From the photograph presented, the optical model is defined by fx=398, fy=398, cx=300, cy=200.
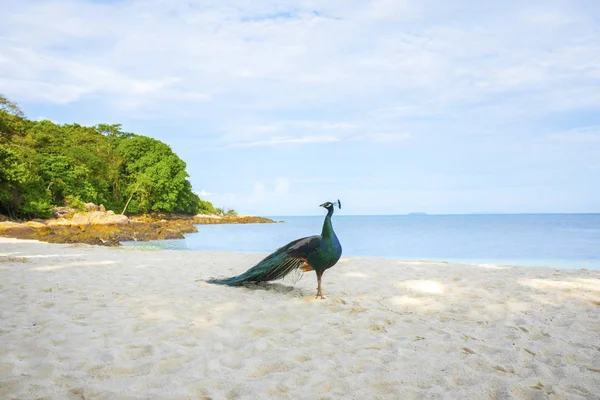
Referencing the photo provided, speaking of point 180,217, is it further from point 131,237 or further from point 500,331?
point 500,331

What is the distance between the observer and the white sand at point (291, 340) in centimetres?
276

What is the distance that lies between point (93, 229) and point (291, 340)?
24.6 m

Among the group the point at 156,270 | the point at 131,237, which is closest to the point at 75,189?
the point at 131,237

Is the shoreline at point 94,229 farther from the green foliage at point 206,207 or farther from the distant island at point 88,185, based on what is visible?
the green foliage at point 206,207

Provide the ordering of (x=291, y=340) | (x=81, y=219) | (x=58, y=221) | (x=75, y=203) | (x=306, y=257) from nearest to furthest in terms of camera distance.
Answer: (x=291, y=340), (x=306, y=257), (x=58, y=221), (x=81, y=219), (x=75, y=203)

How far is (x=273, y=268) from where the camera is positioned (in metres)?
6.01

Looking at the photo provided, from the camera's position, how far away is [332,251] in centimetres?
537

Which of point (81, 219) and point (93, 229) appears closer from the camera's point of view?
point (93, 229)

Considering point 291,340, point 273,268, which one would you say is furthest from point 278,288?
point 291,340

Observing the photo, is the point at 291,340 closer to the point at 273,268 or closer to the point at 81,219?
the point at 273,268

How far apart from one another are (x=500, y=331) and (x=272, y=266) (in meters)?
3.11

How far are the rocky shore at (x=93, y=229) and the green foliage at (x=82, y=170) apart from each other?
2.12m

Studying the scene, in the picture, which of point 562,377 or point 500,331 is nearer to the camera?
point 562,377

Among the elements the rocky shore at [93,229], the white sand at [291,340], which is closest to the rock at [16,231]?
the rocky shore at [93,229]
